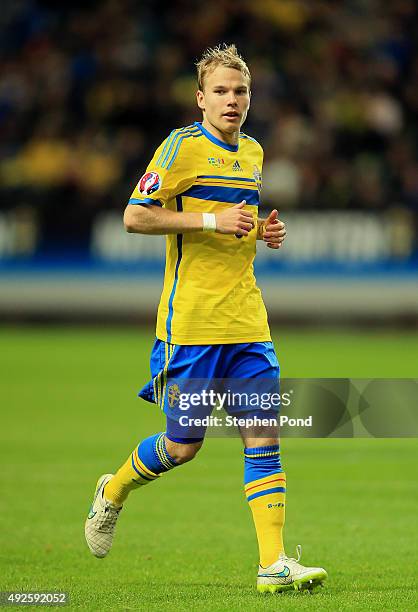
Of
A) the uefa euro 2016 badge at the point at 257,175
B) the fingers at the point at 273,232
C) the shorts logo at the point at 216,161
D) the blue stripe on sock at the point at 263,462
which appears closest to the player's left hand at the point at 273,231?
the fingers at the point at 273,232

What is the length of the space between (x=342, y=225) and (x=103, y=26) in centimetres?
706

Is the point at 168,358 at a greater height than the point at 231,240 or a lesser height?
lesser

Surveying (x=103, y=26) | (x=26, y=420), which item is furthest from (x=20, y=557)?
(x=103, y=26)

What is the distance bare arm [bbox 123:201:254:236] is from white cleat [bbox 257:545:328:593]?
1.53 metres

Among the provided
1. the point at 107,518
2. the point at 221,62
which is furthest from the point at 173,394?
the point at 221,62

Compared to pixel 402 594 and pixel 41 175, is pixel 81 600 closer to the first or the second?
pixel 402 594

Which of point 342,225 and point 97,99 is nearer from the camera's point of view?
point 342,225

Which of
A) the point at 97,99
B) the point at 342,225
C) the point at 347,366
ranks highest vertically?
the point at 97,99

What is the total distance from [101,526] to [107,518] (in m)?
0.05

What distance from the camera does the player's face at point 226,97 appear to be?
6051 millimetres

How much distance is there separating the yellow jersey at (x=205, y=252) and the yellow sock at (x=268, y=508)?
26.6 inches

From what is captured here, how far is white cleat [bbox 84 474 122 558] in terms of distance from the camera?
21.0 feet

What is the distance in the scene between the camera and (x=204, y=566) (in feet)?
21.4

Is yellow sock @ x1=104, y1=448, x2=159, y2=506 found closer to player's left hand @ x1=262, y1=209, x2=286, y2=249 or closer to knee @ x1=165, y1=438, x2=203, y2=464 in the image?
knee @ x1=165, y1=438, x2=203, y2=464
